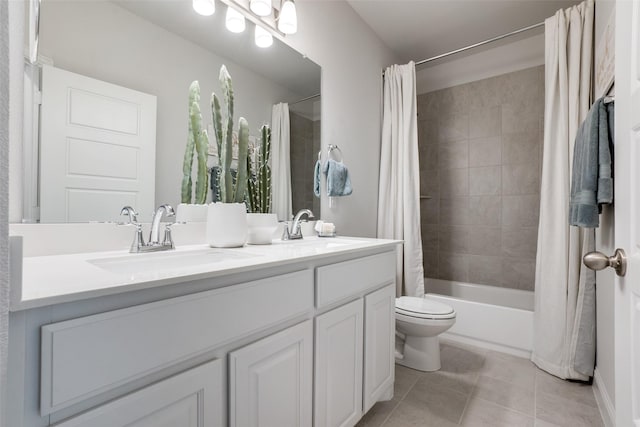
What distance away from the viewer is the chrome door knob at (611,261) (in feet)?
2.17

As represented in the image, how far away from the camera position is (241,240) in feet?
3.95

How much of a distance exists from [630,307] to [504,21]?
A: 2.57 meters

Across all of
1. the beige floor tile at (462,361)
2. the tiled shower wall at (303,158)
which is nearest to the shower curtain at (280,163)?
the tiled shower wall at (303,158)

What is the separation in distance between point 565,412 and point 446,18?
268 cm

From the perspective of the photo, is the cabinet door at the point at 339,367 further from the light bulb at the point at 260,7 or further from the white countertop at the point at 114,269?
the light bulb at the point at 260,7

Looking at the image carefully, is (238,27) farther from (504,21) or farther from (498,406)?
(498,406)

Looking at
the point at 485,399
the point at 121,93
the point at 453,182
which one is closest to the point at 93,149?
the point at 121,93

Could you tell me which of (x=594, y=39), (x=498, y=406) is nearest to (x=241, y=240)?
(x=498, y=406)

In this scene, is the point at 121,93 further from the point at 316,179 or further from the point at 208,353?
the point at 316,179

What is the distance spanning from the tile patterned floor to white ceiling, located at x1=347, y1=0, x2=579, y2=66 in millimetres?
2531

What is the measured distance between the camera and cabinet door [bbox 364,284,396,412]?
1.30 m

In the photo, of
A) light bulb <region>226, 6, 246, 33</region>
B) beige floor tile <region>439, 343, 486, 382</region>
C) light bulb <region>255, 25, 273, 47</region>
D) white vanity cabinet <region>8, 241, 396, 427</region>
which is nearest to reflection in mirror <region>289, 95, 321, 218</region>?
light bulb <region>255, 25, 273, 47</region>

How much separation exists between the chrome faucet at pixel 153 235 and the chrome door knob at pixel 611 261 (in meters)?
1.22

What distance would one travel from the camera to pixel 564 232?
1.84m
